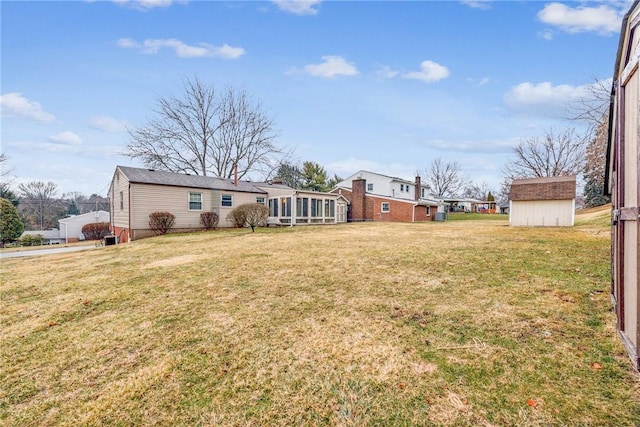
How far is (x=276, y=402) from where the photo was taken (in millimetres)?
2156

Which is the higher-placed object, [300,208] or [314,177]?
[314,177]

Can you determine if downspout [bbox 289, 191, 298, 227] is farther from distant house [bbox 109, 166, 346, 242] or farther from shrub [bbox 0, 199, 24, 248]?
shrub [bbox 0, 199, 24, 248]

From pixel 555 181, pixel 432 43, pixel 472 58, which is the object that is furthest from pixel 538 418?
pixel 555 181

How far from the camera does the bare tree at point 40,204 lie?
152ft

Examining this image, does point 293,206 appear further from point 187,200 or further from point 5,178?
point 5,178

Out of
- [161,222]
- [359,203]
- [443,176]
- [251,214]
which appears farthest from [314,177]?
[443,176]

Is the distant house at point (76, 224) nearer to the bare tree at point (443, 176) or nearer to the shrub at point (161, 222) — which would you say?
the shrub at point (161, 222)

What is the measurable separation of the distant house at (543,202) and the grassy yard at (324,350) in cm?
1296

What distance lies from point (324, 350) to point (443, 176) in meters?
58.2

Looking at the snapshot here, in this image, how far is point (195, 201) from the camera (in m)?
18.6

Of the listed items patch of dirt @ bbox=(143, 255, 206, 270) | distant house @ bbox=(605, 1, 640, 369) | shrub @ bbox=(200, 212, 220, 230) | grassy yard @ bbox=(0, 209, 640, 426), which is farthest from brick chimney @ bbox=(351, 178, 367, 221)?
distant house @ bbox=(605, 1, 640, 369)

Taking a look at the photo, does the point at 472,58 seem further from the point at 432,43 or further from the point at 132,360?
the point at 132,360

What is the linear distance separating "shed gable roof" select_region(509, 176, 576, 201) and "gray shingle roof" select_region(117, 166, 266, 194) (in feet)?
57.5

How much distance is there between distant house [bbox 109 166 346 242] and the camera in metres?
16.3
